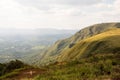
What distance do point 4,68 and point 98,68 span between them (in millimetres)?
42120

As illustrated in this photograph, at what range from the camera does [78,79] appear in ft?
99.0

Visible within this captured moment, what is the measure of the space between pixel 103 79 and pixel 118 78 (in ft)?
6.01

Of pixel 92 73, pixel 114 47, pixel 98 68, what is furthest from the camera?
pixel 114 47

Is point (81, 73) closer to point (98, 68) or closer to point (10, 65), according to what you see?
point (98, 68)

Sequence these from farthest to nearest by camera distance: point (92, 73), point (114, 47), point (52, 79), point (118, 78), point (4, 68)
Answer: point (114, 47), point (4, 68), point (92, 73), point (52, 79), point (118, 78)

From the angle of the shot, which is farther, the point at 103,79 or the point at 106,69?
the point at 106,69

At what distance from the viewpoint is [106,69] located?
121 ft

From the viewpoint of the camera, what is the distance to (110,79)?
28781mm

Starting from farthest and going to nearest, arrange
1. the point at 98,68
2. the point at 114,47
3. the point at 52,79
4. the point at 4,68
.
→ the point at 114,47 → the point at 4,68 → the point at 98,68 → the point at 52,79

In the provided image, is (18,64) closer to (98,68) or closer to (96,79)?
(98,68)

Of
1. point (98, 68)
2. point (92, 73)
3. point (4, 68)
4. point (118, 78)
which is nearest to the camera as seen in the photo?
point (118, 78)

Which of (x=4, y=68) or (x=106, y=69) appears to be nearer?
(x=106, y=69)

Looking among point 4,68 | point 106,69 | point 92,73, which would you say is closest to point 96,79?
point 92,73

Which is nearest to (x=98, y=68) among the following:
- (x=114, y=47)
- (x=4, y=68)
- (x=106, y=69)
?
(x=106, y=69)
